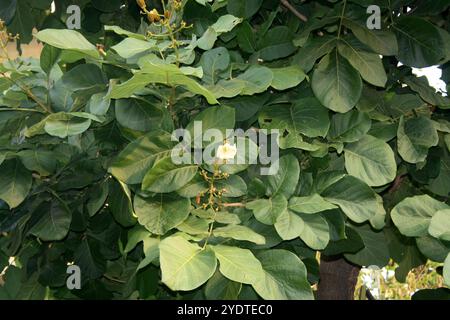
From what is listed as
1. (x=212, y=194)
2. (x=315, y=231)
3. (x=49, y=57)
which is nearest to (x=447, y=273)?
(x=315, y=231)

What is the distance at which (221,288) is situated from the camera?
4.39ft

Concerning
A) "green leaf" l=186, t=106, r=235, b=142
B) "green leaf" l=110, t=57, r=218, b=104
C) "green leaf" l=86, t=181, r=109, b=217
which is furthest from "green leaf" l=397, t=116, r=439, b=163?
"green leaf" l=86, t=181, r=109, b=217

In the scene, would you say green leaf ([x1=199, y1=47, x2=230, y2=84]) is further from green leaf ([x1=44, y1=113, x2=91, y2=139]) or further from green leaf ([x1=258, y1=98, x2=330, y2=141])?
green leaf ([x1=44, y1=113, x2=91, y2=139])

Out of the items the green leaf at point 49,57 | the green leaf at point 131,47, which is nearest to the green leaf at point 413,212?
the green leaf at point 131,47

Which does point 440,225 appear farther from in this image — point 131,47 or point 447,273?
point 131,47

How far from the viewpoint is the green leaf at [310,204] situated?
1314 millimetres

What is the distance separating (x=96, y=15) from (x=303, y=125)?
0.87 metres

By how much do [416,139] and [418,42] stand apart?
24cm

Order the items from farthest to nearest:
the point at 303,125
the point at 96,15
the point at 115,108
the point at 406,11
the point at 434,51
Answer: the point at 96,15 < the point at 406,11 < the point at 434,51 < the point at 303,125 < the point at 115,108

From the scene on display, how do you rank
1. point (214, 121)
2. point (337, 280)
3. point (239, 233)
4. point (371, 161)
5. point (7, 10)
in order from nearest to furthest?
1. point (239, 233)
2. point (214, 121)
3. point (371, 161)
4. point (7, 10)
5. point (337, 280)

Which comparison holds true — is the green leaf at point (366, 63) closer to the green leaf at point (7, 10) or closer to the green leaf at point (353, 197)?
the green leaf at point (353, 197)

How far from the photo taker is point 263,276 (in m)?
1.24

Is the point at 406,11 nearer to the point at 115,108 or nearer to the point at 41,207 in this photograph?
the point at 115,108
